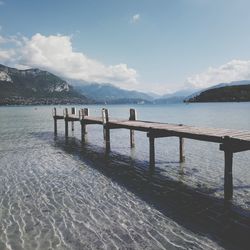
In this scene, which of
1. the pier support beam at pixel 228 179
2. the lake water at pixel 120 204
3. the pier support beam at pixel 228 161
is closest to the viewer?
the lake water at pixel 120 204

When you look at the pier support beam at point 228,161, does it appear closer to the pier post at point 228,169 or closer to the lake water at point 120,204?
the pier post at point 228,169

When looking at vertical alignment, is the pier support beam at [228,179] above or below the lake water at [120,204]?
above

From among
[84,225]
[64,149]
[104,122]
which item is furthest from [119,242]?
[64,149]

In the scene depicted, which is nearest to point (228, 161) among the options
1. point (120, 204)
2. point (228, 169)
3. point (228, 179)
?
point (228, 169)

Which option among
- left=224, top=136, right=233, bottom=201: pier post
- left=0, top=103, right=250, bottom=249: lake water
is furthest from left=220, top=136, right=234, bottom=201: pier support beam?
left=0, top=103, right=250, bottom=249: lake water

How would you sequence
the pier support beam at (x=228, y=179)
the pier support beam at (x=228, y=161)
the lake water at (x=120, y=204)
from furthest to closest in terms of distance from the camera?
the pier support beam at (x=228, y=179) < the pier support beam at (x=228, y=161) < the lake water at (x=120, y=204)

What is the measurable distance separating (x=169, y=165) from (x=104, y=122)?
24.3 ft

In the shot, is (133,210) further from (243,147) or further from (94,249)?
(243,147)

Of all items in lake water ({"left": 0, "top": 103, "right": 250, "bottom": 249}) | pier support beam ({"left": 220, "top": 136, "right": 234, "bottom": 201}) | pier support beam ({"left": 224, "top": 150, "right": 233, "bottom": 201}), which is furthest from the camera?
pier support beam ({"left": 224, "top": 150, "right": 233, "bottom": 201})

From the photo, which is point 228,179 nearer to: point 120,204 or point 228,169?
point 228,169

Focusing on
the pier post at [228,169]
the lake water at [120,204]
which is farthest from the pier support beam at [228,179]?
the lake water at [120,204]

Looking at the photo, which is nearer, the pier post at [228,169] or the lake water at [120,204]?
the lake water at [120,204]

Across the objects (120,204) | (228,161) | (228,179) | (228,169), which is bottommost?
(120,204)

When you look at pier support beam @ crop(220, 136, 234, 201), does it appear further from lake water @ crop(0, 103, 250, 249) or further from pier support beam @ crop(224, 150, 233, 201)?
lake water @ crop(0, 103, 250, 249)
